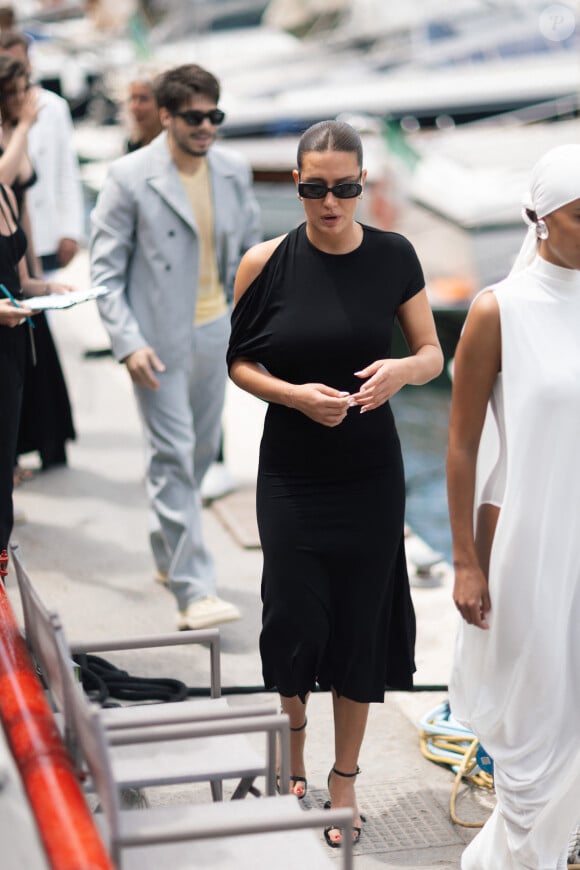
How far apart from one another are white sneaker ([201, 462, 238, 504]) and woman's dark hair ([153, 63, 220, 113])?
249cm

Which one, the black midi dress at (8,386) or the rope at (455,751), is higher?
the black midi dress at (8,386)

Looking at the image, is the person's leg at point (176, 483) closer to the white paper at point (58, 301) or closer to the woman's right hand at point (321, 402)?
the white paper at point (58, 301)

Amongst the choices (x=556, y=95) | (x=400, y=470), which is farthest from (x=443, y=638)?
(x=556, y=95)

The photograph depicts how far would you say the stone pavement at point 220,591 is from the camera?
12.9 ft

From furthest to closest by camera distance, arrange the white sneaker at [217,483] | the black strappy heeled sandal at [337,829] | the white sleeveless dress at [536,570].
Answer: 1. the white sneaker at [217,483]
2. the black strappy heeled sandal at [337,829]
3. the white sleeveless dress at [536,570]

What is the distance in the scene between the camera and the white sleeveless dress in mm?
3264

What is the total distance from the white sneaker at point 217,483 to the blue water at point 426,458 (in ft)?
5.81

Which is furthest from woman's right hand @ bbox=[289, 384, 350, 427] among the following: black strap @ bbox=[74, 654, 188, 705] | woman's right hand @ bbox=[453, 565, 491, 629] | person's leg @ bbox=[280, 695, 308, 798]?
black strap @ bbox=[74, 654, 188, 705]

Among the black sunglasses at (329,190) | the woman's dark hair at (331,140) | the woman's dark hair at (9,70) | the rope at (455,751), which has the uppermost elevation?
the woman's dark hair at (9,70)

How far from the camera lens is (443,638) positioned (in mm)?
5238

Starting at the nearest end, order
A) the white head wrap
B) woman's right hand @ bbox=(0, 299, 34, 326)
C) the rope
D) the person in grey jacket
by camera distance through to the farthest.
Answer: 1. the white head wrap
2. the rope
3. woman's right hand @ bbox=(0, 299, 34, 326)
4. the person in grey jacket

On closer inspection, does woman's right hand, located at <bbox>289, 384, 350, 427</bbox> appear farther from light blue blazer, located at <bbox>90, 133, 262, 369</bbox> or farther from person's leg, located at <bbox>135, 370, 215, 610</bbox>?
person's leg, located at <bbox>135, 370, 215, 610</bbox>

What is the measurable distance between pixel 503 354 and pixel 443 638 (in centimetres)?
219

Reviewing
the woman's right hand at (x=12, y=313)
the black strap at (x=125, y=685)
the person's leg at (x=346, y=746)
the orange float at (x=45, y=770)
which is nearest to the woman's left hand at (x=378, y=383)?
the person's leg at (x=346, y=746)
